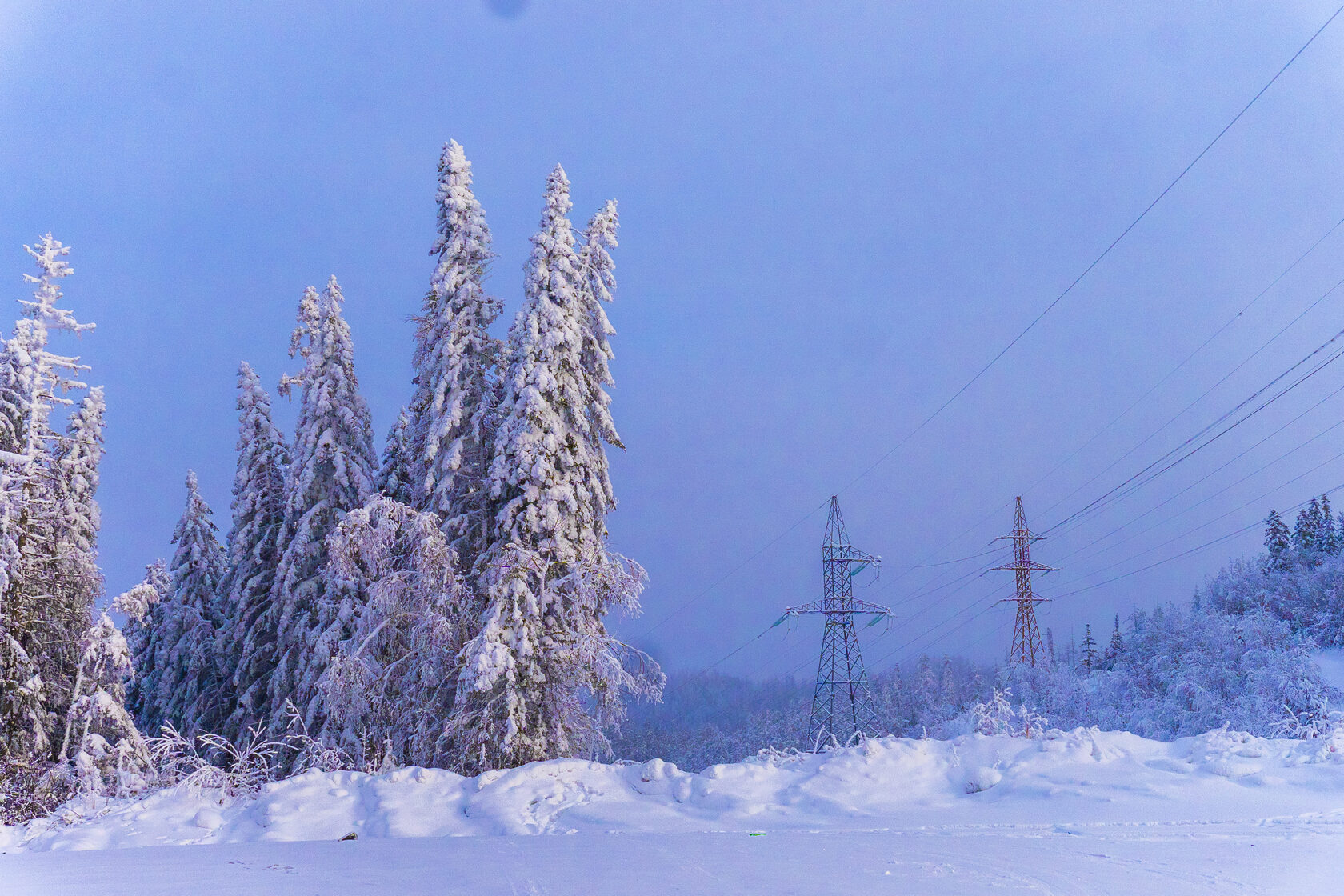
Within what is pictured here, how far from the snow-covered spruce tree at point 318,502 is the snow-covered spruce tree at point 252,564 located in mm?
699

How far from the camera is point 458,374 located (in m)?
19.0

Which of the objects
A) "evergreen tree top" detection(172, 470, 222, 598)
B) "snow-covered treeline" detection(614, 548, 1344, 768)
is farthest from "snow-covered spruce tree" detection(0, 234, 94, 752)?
"snow-covered treeline" detection(614, 548, 1344, 768)

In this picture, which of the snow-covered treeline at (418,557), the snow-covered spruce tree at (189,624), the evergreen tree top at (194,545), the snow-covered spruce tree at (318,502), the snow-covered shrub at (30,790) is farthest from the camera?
the evergreen tree top at (194,545)

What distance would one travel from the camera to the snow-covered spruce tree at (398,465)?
2450cm

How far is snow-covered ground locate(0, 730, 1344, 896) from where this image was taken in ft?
20.5

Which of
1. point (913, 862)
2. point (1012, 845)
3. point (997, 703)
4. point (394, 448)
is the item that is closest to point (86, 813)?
point (913, 862)

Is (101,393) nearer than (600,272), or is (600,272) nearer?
(600,272)

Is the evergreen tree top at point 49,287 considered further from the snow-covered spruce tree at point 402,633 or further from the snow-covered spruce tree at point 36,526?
the snow-covered spruce tree at point 402,633

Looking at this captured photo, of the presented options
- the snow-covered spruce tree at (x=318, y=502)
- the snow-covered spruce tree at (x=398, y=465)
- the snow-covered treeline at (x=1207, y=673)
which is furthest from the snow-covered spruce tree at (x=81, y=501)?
the snow-covered treeline at (x=1207, y=673)

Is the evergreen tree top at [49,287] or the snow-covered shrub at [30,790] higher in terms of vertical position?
the evergreen tree top at [49,287]

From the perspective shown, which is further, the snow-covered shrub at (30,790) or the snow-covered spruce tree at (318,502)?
the snow-covered spruce tree at (318,502)

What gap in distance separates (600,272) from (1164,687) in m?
33.5

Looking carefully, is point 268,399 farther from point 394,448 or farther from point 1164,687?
point 1164,687

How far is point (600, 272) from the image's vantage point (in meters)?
19.2
